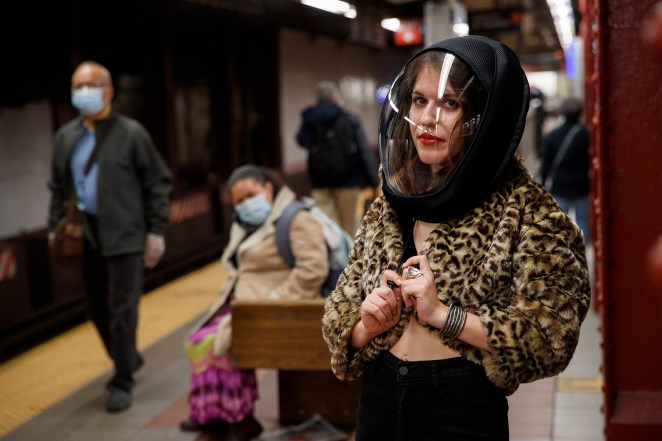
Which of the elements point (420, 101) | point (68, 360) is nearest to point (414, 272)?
point (420, 101)

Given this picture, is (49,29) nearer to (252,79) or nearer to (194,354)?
(194,354)

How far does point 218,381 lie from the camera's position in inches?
173

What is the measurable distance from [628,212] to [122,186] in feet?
10.6

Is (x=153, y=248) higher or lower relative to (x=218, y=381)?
higher

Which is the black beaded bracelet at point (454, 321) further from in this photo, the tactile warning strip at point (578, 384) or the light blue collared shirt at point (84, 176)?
the light blue collared shirt at point (84, 176)

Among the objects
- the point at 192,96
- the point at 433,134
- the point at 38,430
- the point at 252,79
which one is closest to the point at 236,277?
the point at 38,430

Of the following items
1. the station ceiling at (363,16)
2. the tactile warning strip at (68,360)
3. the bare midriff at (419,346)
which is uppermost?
the station ceiling at (363,16)

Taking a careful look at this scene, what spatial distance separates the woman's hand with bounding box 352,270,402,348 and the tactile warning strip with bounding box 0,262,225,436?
3565 millimetres

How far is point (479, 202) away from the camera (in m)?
2.00

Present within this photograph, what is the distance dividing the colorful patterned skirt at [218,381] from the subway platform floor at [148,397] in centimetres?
24

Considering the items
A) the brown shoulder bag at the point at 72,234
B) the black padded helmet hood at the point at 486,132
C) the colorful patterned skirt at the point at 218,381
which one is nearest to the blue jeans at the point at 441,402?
the black padded helmet hood at the point at 486,132

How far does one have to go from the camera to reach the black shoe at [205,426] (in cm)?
458

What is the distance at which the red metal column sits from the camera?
2734 millimetres

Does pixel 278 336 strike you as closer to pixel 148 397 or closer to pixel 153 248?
pixel 153 248
